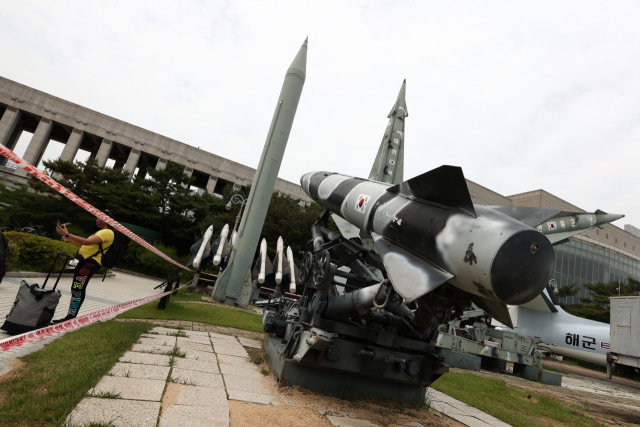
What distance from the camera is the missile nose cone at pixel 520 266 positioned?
8.26 ft

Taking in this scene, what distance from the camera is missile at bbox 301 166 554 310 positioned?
2541mm

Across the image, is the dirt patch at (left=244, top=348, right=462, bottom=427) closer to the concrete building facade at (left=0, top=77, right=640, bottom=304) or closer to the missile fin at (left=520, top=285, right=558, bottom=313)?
the missile fin at (left=520, top=285, right=558, bottom=313)

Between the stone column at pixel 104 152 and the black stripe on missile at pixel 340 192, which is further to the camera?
the stone column at pixel 104 152

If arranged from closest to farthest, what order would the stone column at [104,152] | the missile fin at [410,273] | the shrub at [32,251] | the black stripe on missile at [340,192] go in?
the missile fin at [410,273] → the black stripe on missile at [340,192] → the shrub at [32,251] → the stone column at [104,152]

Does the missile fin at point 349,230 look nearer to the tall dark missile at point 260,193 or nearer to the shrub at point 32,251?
the tall dark missile at point 260,193

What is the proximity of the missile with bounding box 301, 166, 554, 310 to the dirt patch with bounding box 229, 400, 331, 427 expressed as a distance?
1329 millimetres

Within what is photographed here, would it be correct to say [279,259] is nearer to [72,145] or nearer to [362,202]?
[362,202]

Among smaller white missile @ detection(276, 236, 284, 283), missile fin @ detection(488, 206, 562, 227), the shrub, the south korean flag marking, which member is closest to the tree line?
smaller white missile @ detection(276, 236, 284, 283)

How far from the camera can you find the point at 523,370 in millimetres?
10094

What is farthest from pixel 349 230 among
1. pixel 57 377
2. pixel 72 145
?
pixel 72 145

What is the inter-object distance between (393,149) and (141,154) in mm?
25535

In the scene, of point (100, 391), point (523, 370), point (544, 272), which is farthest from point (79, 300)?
point (523, 370)

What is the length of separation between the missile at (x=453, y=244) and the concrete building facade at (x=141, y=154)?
24.6m

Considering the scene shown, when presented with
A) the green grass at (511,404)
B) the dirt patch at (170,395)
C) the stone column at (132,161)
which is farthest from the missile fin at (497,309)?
the stone column at (132,161)
